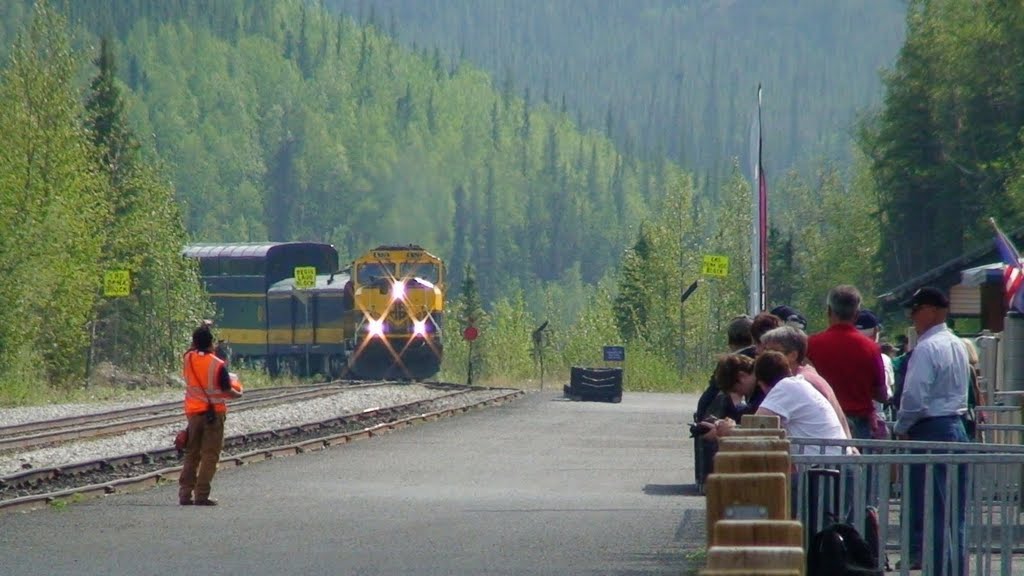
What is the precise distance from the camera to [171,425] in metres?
27.8

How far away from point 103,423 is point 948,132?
3203 cm

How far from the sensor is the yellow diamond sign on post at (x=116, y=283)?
4434 centimetres

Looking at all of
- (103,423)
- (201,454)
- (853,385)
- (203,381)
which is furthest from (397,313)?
(853,385)

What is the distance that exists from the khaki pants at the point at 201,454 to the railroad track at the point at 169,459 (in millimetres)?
1194

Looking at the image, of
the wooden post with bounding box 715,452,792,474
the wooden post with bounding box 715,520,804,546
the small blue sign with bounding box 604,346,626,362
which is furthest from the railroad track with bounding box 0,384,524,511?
the small blue sign with bounding box 604,346,626,362

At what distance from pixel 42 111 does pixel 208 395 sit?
31.4 meters

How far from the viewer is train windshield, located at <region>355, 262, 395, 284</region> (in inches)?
1881

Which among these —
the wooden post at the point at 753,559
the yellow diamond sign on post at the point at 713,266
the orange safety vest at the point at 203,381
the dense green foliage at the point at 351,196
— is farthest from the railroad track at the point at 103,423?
the wooden post at the point at 753,559

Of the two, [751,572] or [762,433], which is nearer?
[751,572]

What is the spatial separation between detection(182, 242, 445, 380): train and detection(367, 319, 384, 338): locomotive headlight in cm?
3

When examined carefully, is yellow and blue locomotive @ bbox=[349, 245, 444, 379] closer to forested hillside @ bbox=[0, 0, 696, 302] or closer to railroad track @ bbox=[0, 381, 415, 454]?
railroad track @ bbox=[0, 381, 415, 454]

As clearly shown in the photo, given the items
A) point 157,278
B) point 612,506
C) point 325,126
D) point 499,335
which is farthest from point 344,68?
point 612,506

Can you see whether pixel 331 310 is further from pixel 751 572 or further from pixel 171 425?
pixel 751 572

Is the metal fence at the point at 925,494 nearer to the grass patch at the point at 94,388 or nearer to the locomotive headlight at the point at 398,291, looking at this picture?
the grass patch at the point at 94,388
